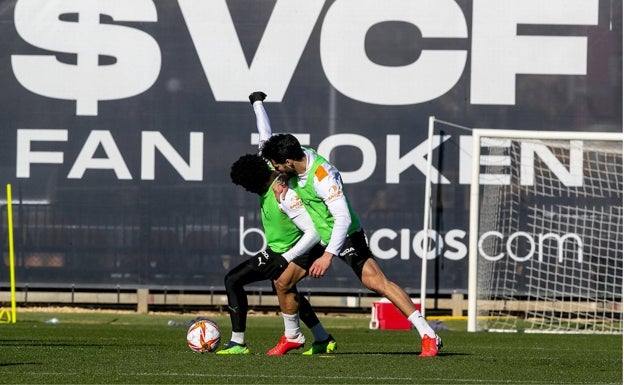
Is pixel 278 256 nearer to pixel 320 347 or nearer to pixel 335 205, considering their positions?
pixel 320 347

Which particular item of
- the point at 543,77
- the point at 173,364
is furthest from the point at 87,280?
the point at 173,364

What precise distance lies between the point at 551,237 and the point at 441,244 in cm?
132

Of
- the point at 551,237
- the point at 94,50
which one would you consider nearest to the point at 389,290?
the point at 551,237

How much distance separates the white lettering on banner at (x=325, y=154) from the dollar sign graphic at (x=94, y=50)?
67cm

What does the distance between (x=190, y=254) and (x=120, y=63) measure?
2.52 meters

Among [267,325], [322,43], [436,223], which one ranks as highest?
[322,43]

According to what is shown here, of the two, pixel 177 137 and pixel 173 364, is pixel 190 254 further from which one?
pixel 173 364

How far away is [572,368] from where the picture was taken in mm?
8703

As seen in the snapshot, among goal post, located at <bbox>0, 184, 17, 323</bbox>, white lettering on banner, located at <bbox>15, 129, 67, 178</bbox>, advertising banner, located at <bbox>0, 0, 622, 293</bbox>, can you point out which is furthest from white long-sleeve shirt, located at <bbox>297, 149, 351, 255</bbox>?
white lettering on banner, located at <bbox>15, 129, 67, 178</bbox>

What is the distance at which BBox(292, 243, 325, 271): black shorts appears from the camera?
31.6 feet

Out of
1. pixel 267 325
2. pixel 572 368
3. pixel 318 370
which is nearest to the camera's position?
pixel 318 370

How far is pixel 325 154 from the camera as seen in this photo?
1587 centimetres

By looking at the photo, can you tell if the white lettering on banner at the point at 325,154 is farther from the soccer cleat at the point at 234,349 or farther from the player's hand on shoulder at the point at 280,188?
the soccer cleat at the point at 234,349

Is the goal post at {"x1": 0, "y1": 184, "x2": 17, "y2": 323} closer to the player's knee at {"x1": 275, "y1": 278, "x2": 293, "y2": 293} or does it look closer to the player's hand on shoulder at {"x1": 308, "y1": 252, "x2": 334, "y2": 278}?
the player's knee at {"x1": 275, "y1": 278, "x2": 293, "y2": 293}
